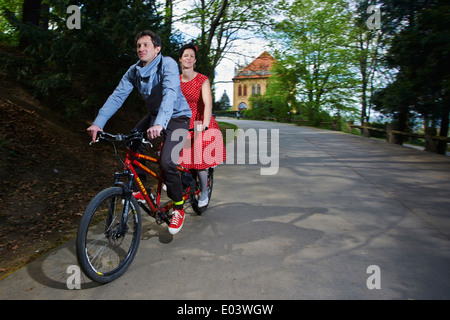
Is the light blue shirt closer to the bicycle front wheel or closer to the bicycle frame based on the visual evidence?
the bicycle frame

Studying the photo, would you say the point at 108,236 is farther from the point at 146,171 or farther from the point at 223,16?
the point at 223,16

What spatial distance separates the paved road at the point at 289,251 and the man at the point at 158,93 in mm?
652

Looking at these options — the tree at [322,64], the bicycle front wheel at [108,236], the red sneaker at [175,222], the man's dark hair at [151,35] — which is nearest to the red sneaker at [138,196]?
the bicycle front wheel at [108,236]

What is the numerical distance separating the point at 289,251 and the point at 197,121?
205 centimetres

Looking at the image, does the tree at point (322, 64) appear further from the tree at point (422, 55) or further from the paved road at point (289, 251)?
the paved road at point (289, 251)

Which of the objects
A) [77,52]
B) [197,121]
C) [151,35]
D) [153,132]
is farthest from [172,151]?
[77,52]

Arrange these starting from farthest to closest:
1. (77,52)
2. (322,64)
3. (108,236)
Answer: (322,64) < (77,52) < (108,236)

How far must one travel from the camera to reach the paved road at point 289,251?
258 cm

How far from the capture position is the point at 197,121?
172 inches

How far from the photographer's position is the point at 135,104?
6965mm

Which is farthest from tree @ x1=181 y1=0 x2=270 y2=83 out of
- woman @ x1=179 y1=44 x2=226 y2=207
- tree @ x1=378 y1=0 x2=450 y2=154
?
woman @ x1=179 y1=44 x2=226 y2=207

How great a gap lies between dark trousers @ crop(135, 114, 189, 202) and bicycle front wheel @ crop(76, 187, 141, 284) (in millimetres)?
534
